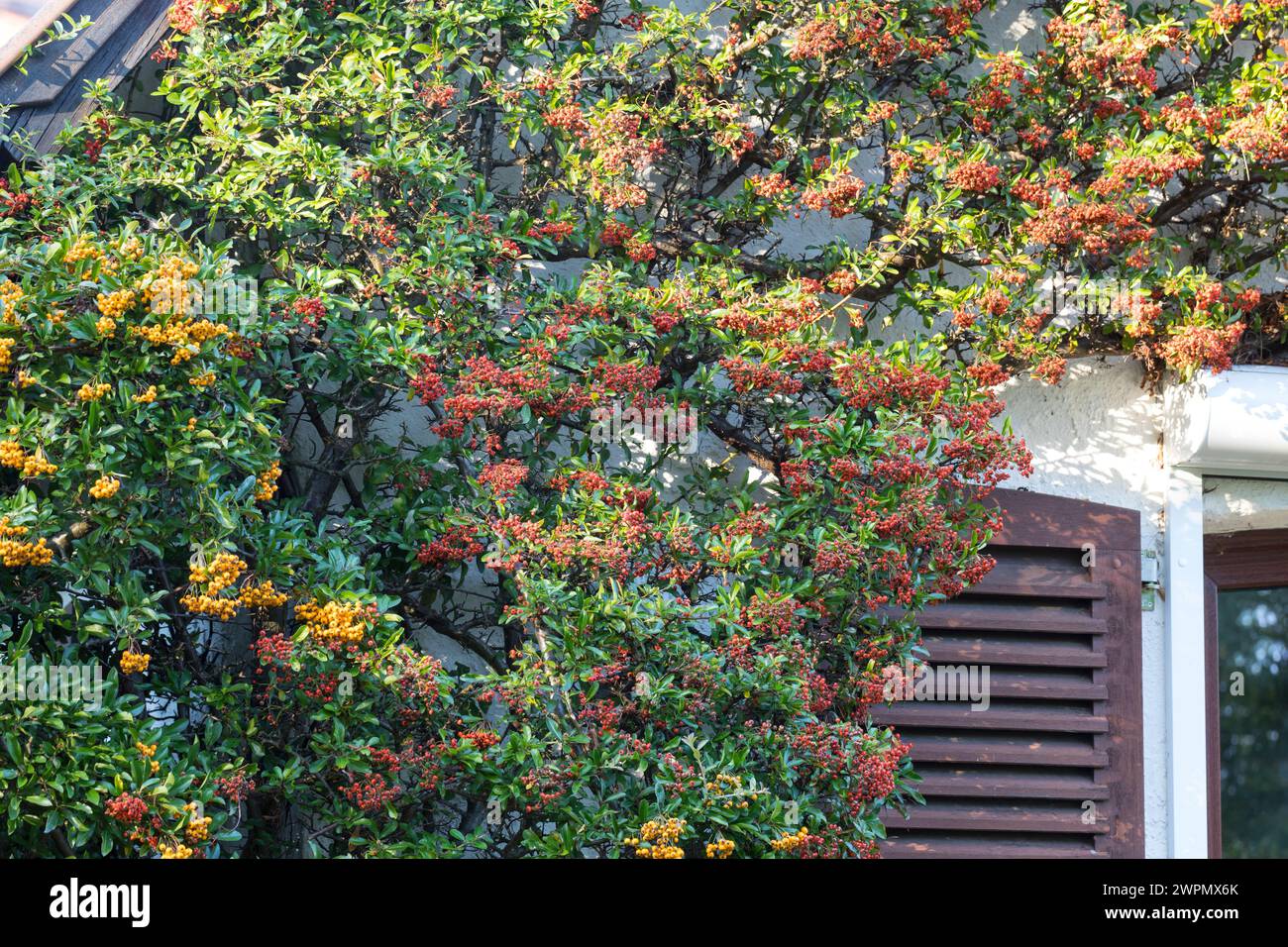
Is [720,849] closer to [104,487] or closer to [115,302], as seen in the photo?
[104,487]

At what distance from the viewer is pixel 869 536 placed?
5.08m

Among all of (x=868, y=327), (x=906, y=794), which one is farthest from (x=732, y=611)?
(x=868, y=327)

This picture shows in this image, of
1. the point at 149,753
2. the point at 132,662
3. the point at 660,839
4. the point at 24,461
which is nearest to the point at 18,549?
the point at 24,461

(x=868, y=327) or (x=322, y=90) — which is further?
(x=868, y=327)

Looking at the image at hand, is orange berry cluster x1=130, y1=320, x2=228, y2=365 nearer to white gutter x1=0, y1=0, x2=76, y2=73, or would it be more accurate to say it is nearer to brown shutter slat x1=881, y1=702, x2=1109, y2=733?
white gutter x1=0, y1=0, x2=76, y2=73

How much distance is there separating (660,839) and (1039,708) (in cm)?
228

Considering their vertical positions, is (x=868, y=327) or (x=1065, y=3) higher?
(x=1065, y=3)

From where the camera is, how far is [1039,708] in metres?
6.04

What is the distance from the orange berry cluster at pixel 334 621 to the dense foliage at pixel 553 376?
2cm

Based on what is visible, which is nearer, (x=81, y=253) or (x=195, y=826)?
(x=195, y=826)

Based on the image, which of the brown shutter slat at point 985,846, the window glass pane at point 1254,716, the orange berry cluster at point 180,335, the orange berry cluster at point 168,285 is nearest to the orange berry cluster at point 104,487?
the orange berry cluster at point 180,335

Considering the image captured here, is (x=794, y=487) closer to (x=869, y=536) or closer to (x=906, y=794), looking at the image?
(x=869, y=536)

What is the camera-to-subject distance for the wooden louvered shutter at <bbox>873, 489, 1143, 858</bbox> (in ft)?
19.3

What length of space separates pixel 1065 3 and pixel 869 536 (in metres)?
2.49
